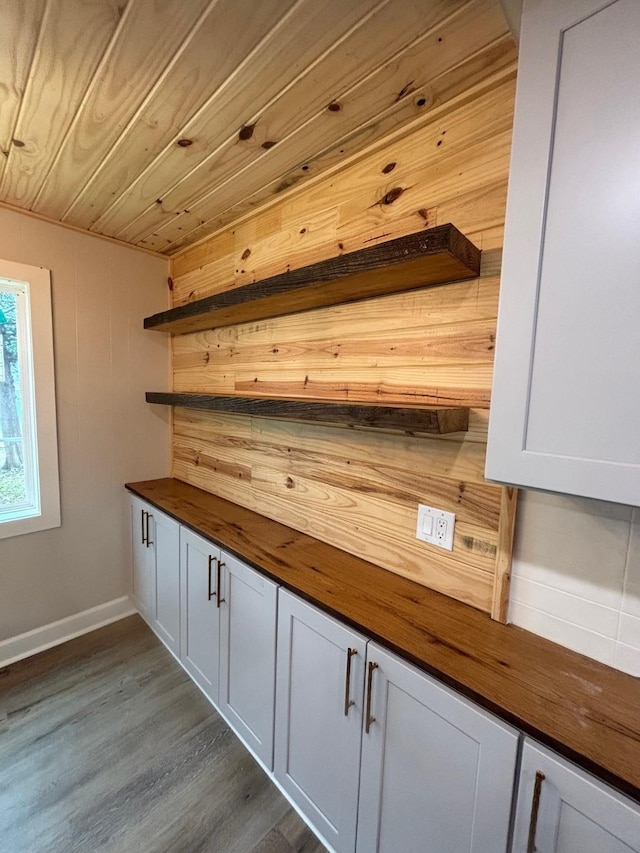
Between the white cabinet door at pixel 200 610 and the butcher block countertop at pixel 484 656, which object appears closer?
the butcher block countertop at pixel 484 656

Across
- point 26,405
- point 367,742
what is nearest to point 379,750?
point 367,742

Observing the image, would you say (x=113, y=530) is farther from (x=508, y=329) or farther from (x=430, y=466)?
(x=508, y=329)

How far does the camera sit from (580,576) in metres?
0.98

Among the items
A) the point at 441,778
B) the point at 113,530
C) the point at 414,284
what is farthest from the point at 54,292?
the point at 441,778

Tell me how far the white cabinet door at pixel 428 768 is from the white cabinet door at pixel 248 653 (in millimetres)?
436

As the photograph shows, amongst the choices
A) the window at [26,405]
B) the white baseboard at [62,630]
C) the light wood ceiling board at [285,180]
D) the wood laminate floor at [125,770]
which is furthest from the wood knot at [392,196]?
the white baseboard at [62,630]

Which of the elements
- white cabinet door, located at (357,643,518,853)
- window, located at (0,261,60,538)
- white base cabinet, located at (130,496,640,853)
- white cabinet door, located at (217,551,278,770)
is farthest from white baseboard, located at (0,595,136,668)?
white cabinet door, located at (357,643,518,853)

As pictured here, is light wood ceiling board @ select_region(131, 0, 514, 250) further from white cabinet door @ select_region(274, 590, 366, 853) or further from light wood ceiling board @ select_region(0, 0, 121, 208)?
white cabinet door @ select_region(274, 590, 366, 853)

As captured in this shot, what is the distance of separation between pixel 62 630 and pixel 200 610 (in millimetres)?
1156

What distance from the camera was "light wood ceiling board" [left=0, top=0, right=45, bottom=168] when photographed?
2.86ft

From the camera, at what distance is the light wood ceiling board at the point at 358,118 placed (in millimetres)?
916

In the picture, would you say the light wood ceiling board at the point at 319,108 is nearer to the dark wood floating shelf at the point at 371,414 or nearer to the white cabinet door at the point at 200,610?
the dark wood floating shelf at the point at 371,414

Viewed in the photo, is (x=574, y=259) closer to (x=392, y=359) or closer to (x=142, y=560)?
(x=392, y=359)

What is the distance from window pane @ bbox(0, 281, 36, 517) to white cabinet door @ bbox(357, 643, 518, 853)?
214 cm
